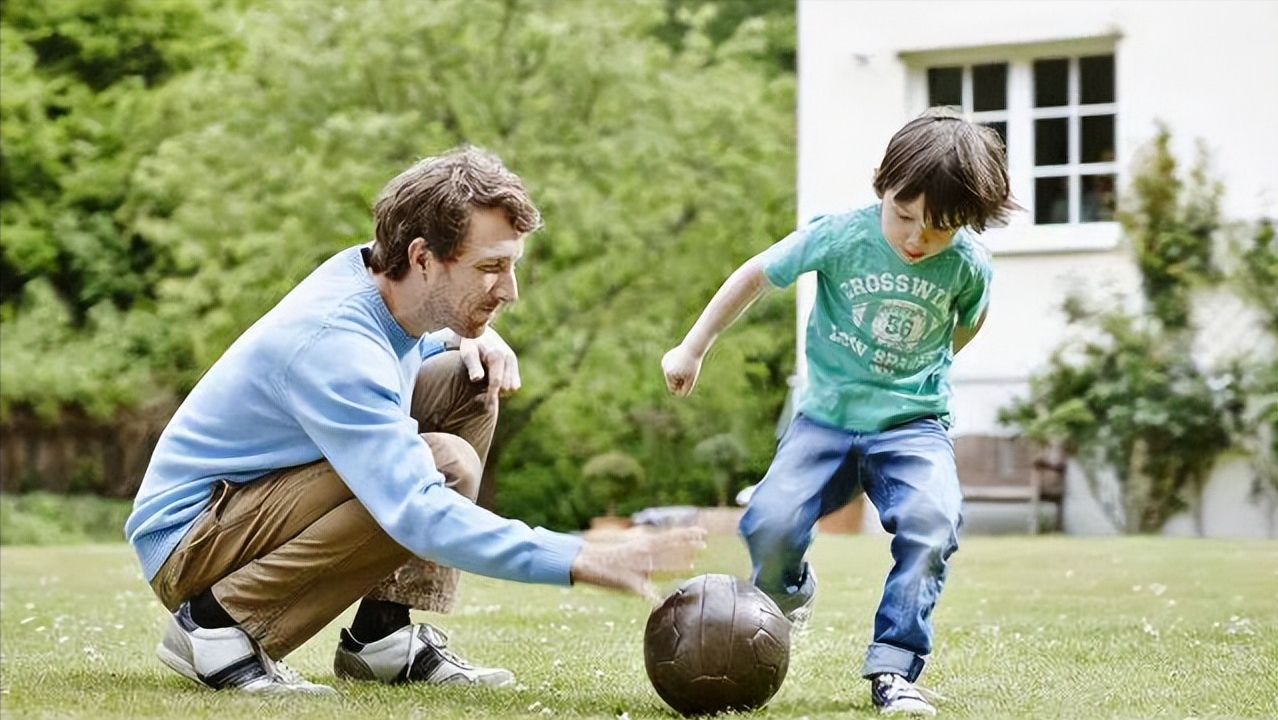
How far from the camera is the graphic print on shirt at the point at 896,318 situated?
5090 mm

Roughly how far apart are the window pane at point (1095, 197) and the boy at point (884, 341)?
11.1 metres

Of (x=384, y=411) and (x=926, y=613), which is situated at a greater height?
(x=384, y=411)

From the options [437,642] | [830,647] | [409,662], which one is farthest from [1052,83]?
[409,662]

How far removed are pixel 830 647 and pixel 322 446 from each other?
2.63 meters

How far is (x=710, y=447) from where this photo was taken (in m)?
19.2

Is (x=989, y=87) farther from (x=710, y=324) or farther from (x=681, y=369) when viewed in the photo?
(x=681, y=369)

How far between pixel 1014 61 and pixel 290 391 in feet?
41.7

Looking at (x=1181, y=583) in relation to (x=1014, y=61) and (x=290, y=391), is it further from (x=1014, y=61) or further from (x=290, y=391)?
(x=1014, y=61)

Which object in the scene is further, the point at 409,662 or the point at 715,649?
the point at 409,662

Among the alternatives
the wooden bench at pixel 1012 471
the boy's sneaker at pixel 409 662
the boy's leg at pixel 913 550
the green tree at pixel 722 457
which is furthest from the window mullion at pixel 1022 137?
the boy's sneaker at pixel 409 662

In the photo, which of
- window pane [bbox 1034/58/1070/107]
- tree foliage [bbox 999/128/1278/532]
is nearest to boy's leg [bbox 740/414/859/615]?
tree foliage [bbox 999/128/1278/532]

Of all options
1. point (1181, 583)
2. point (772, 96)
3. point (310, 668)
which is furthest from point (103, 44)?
point (310, 668)

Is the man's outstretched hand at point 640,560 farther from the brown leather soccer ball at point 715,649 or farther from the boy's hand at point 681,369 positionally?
the boy's hand at point 681,369

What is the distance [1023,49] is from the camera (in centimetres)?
1603
